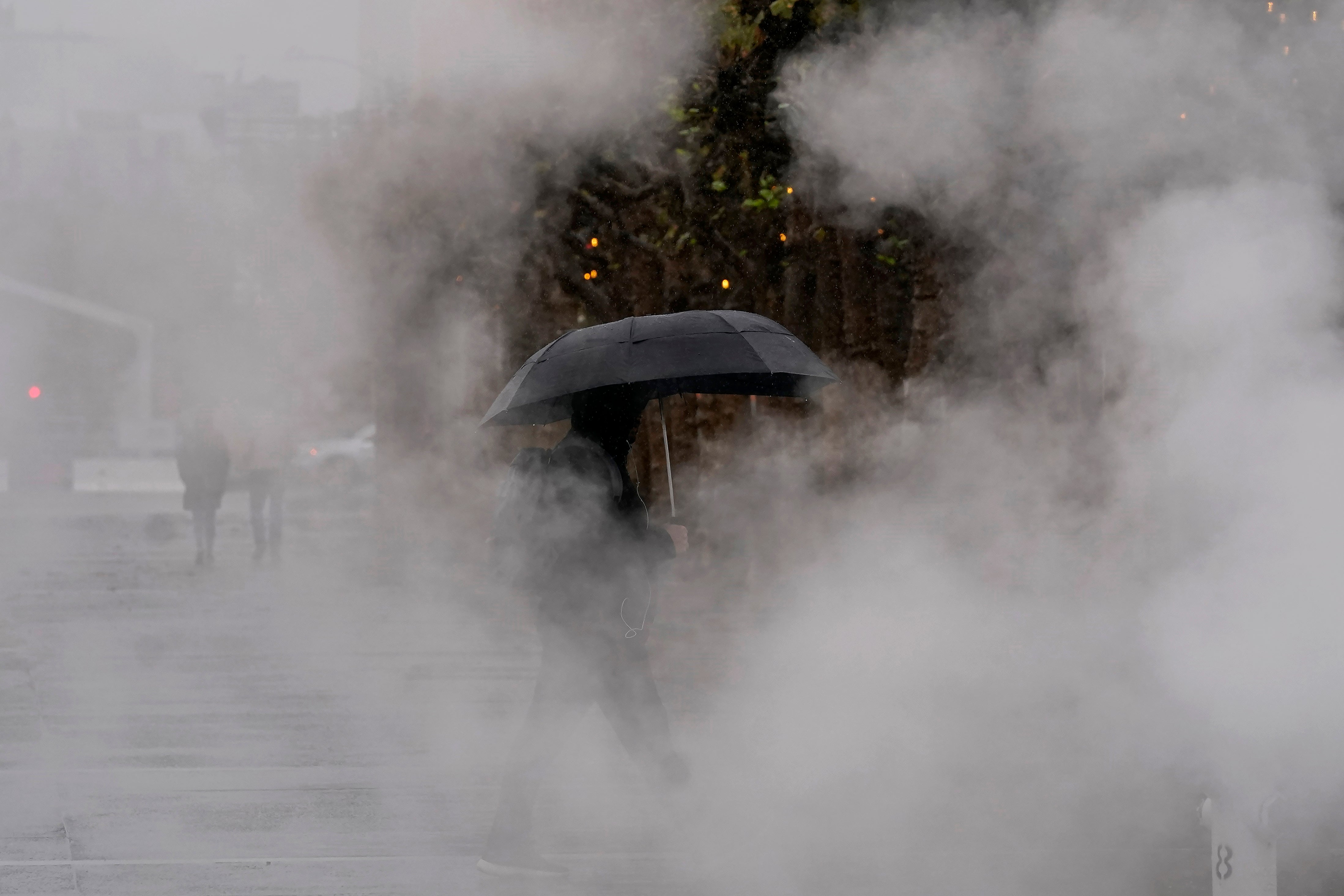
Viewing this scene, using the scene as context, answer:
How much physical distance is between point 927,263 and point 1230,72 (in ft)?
11.4

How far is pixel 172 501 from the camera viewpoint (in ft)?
75.1

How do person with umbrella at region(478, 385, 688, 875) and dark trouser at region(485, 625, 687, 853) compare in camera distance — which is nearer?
person with umbrella at region(478, 385, 688, 875)

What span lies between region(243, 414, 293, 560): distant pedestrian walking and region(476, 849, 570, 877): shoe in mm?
8938

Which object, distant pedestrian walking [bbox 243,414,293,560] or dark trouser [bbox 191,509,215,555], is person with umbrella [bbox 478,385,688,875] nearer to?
distant pedestrian walking [bbox 243,414,293,560]

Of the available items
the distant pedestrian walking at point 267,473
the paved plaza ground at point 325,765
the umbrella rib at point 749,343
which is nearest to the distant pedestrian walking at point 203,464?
the distant pedestrian walking at point 267,473

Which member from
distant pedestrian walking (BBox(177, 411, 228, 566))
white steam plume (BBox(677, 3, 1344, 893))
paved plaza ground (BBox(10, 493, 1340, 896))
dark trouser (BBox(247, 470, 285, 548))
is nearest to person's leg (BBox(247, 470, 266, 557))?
dark trouser (BBox(247, 470, 285, 548))

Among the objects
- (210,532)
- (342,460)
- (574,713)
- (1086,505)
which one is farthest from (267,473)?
(342,460)

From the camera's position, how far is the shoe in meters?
4.02

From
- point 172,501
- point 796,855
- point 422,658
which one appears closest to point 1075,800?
point 796,855

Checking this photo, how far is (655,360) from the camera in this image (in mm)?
4004

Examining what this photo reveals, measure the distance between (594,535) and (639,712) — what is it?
0.50 meters

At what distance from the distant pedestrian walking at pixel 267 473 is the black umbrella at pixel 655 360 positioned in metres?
8.71

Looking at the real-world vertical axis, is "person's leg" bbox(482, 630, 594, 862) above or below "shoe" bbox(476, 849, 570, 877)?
above

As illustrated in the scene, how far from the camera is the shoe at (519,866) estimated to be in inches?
158
